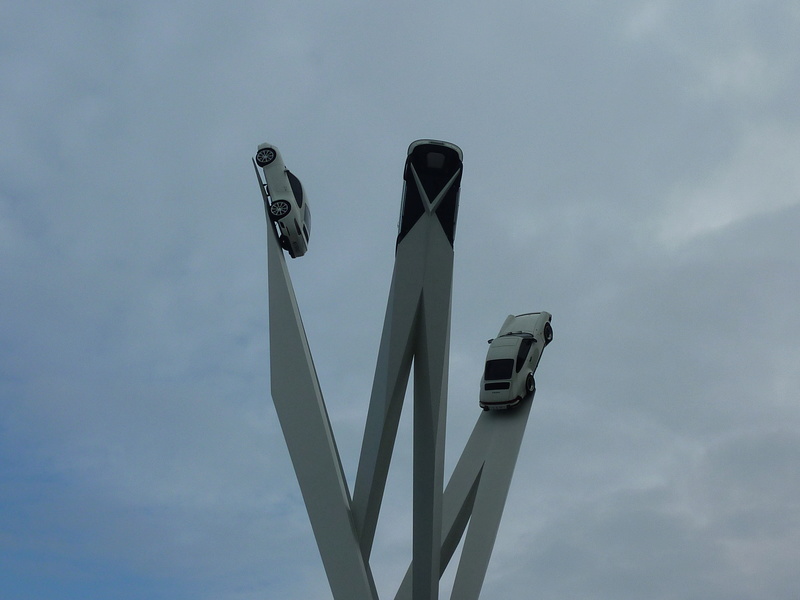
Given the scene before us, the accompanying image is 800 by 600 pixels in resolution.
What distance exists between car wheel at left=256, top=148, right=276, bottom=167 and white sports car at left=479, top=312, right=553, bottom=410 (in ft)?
18.6

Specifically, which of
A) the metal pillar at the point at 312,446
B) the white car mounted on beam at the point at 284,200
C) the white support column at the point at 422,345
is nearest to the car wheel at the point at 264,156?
the white car mounted on beam at the point at 284,200

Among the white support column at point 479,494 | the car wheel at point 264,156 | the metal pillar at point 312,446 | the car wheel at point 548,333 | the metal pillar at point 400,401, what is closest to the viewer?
the metal pillar at point 312,446

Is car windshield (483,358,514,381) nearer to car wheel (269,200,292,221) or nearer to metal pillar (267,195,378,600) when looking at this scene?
metal pillar (267,195,378,600)

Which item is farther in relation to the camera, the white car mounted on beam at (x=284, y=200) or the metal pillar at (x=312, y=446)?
the white car mounted on beam at (x=284, y=200)

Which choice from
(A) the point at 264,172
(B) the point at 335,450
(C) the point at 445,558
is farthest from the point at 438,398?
(A) the point at 264,172

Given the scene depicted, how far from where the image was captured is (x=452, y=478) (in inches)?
581

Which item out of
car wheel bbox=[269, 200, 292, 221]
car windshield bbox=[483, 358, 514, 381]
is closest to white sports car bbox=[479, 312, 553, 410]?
car windshield bbox=[483, 358, 514, 381]

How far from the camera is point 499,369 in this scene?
1534 cm

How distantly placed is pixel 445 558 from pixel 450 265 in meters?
5.44

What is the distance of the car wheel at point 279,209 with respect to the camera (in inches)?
536

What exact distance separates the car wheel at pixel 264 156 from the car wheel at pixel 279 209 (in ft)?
3.08

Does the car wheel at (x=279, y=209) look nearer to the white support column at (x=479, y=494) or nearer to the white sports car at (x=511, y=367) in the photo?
the white sports car at (x=511, y=367)

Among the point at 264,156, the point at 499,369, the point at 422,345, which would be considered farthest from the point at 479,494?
the point at 264,156

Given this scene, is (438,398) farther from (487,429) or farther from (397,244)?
(487,429)
